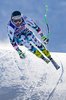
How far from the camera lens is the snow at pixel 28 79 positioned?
8266mm

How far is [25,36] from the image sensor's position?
33.9 ft

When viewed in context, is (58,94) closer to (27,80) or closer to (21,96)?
(21,96)

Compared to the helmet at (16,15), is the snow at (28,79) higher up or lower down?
lower down

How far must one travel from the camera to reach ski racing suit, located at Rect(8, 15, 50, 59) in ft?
33.0

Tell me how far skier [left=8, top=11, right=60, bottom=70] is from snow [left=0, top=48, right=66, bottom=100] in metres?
0.65

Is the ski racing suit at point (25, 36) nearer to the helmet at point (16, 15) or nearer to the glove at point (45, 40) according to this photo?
the glove at point (45, 40)

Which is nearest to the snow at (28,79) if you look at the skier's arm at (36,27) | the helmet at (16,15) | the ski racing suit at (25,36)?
the ski racing suit at (25,36)

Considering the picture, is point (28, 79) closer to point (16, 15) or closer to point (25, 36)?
point (25, 36)

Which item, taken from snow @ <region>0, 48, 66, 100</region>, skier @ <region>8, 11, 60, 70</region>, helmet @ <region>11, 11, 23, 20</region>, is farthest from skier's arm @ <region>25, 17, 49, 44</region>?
snow @ <region>0, 48, 66, 100</region>

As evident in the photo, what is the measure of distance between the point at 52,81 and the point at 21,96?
150cm

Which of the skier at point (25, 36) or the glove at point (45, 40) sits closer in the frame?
the skier at point (25, 36)

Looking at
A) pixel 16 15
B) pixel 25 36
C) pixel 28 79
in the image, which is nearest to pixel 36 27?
pixel 25 36

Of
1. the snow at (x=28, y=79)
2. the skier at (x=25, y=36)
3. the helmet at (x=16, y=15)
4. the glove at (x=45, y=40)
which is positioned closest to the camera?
the snow at (x=28, y=79)

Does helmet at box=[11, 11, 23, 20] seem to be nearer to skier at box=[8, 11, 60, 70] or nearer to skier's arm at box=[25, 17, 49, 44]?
skier at box=[8, 11, 60, 70]
